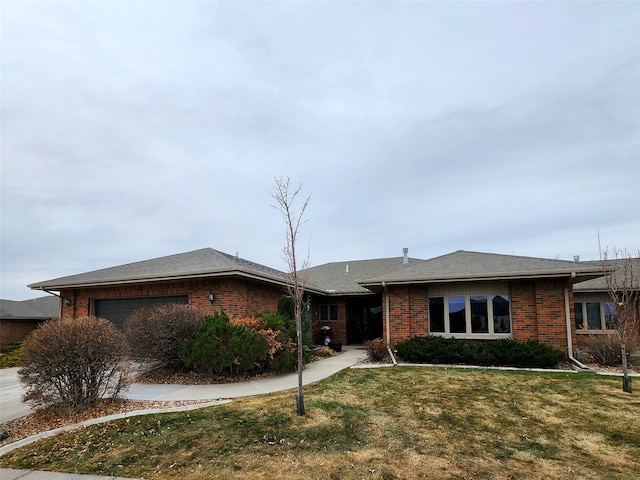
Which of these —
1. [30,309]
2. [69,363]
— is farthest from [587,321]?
[30,309]

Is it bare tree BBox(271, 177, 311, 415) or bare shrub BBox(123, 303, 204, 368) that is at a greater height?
bare tree BBox(271, 177, 311, 415)

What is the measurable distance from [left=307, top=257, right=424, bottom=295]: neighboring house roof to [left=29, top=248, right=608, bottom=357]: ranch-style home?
4.18m

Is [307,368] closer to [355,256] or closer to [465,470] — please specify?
[465,470]

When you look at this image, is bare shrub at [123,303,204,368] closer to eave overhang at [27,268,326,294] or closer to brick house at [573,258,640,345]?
eave overhang at [27,268,326,294]

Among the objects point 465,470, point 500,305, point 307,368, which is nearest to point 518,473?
point 465,470

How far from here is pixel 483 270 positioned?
11953 millimetres

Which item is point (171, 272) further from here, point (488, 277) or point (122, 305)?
point (488, 277)

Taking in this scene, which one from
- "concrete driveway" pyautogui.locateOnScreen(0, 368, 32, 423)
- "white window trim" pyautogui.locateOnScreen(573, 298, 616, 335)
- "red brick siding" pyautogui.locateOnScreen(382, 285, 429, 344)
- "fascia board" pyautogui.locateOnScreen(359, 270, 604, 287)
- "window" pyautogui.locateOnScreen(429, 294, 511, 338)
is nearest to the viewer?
"concrete driveway" pyautogui.locateOnScreen(0, 368, 32, 423)

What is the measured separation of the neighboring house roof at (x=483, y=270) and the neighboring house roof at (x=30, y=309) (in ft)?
76.0

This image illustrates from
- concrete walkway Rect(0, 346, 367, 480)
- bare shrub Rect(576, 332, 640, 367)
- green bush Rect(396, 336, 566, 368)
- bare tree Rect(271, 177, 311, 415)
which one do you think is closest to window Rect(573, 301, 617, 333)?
bare shrub Rect(576, 332, 640, 367)

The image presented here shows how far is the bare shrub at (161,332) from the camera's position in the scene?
30.1ft

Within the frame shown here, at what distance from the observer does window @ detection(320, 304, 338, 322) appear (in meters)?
18.9

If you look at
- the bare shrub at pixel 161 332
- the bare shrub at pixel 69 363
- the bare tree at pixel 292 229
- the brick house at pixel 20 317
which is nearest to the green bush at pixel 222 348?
the bare shrub at pixel 161 332

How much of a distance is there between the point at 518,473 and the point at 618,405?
4190 mm
